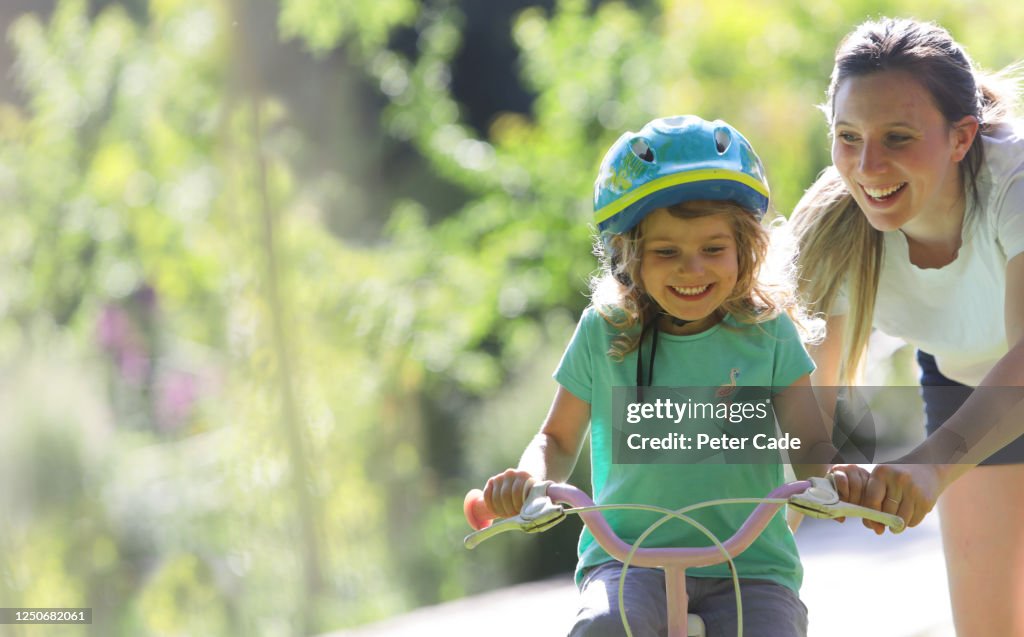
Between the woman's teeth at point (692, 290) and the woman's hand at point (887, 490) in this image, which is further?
the woman's teeth at point (692, 290)

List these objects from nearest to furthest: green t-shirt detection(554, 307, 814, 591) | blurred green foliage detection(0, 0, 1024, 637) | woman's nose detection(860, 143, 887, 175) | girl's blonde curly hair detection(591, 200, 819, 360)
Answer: green t-shirt detection(554, 307, 814, 591) < girl's blonde curly hair detection(591, 200, 819, 360) < woman's nose detection(860, 143, 887, 175) < blurred green foliage detection(0, 0, 1024, 637)

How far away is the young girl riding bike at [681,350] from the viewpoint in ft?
8.09

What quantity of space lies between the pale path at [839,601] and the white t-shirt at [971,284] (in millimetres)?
2360

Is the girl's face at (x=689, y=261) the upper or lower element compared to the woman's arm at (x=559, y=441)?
upper

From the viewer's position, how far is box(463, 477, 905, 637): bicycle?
2.18 metres

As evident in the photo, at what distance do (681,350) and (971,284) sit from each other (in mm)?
935

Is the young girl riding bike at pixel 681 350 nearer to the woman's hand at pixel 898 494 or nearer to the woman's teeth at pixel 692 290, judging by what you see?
the woman's teeth at pixel 692 290

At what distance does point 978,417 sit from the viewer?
2.52m

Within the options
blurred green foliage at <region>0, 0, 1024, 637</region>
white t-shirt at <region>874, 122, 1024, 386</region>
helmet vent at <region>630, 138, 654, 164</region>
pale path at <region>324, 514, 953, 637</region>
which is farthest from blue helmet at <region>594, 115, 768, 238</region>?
blurred green foliage at <region>0, 0, 1024, 637</region>

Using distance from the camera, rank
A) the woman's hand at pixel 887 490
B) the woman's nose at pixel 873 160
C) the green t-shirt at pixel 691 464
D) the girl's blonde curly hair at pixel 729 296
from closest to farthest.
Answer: the woman's hand at pixel 887 490
the green t-shirt at pixel 691 464
the girl's blonde curly hair at pixel 729 296
the woman's nose at pixel 873 160

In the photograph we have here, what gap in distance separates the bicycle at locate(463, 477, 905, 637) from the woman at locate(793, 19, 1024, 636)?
0.30 m

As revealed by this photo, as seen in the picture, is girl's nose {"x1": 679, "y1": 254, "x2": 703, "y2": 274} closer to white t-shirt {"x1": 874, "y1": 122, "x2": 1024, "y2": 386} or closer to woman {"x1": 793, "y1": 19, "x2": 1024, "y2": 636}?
woman {"x1": 793, "y1": 19, "x2": 1024, "y2": 636}

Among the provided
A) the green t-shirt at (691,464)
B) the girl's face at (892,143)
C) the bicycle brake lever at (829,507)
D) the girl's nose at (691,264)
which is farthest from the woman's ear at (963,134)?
the bicycle brake lever at (829,507)

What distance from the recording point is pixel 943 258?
319 cm
